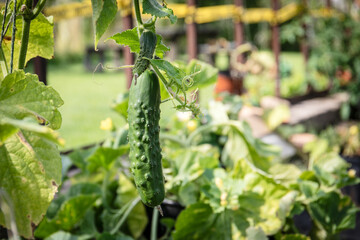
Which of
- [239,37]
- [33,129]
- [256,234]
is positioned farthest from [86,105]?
[33,129]

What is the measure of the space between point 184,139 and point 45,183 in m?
0.94

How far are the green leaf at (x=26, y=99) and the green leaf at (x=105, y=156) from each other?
58 cm

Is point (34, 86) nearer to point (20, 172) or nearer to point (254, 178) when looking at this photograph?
point (20, 172)

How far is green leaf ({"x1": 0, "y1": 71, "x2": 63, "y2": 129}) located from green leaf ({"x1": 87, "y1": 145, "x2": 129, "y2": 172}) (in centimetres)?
58

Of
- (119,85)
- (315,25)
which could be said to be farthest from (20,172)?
(119,85)

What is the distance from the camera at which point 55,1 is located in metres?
6.29

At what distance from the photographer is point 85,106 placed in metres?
4.82

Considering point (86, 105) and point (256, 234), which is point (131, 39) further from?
point (86, 105)

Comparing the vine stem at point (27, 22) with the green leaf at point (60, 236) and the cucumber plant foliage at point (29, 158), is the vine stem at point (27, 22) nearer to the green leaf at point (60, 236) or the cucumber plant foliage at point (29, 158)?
the cucumber plant foliage at point (29, 158)

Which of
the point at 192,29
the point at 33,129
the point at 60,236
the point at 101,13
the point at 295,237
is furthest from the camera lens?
the point at 192,29

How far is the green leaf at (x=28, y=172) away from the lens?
25.2 inches

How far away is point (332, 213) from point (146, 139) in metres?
0.91

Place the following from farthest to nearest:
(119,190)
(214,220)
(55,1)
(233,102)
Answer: (55,1), (233,102), (119,190), (214,220)

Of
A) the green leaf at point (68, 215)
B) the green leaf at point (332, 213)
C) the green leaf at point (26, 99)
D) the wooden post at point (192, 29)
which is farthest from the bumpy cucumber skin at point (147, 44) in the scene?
the wooden post at point (192, 29)
